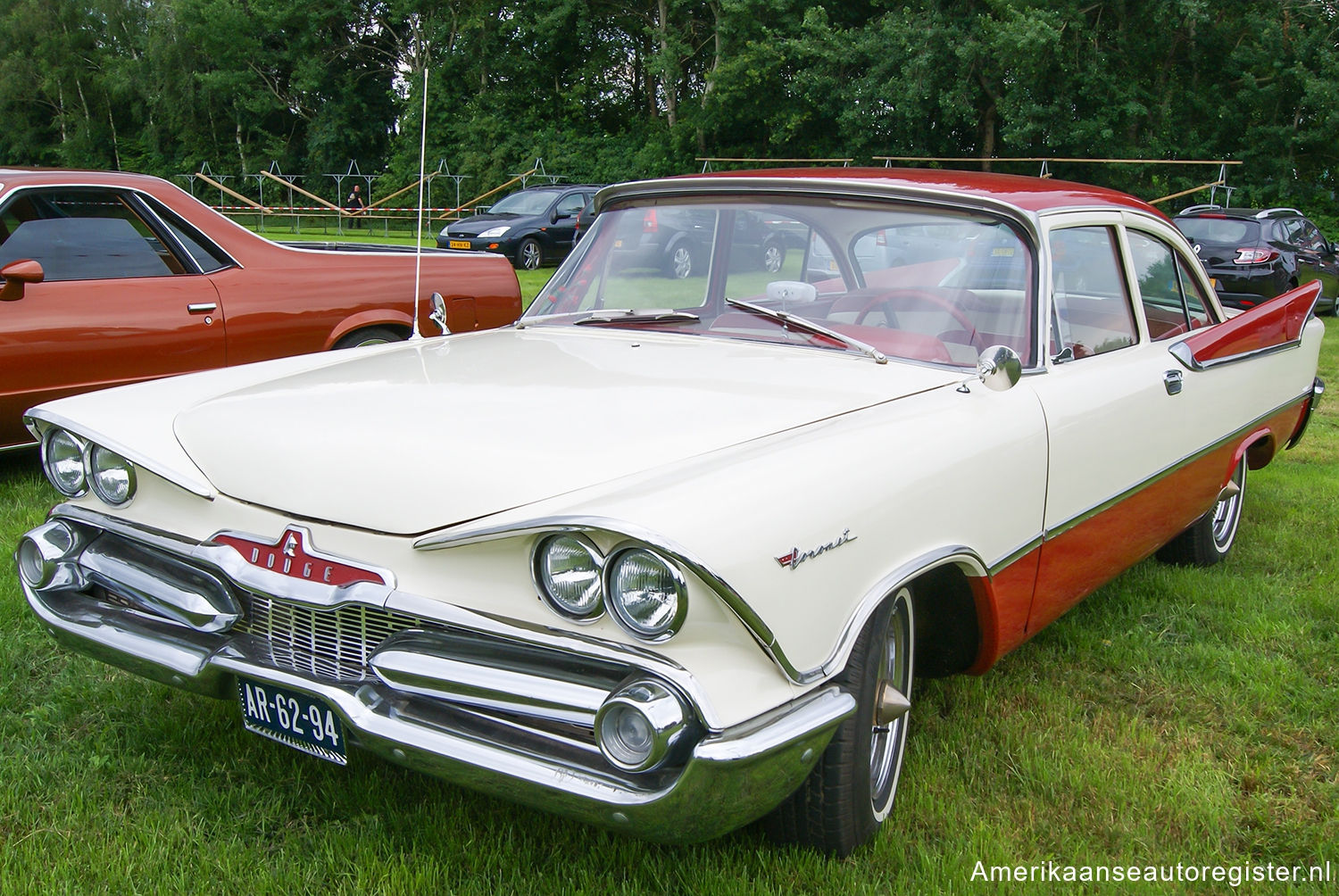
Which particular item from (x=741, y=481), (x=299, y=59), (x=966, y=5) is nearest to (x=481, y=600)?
(x=741, y=481)

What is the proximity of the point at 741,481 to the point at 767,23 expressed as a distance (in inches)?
1171

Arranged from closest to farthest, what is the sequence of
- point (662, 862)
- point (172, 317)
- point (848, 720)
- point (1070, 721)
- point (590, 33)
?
point (848, 720), point (662, 862), point (1070, 721), point (172, 317), point (590, 33)

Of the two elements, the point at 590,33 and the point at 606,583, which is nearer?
the point at 606,583

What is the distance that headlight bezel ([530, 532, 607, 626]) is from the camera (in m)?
1.98

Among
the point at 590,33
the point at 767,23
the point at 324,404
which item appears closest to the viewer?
the point at 324,404

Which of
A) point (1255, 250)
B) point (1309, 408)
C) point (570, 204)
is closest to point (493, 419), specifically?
point (1309, 408)

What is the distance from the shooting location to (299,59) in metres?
40.9

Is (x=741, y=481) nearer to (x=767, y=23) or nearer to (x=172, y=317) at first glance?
(x=172, y=317)

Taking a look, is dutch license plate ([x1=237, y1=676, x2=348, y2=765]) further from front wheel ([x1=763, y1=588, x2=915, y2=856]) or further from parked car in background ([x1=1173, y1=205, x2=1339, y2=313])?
parked car in background ([x1=1173, y1=205, x2=1339, y2=313])

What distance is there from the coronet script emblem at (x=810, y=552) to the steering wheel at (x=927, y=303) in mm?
1059

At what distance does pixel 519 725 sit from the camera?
2088mm

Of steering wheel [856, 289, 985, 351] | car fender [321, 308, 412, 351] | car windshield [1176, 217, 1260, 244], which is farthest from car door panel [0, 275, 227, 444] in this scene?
car windshield [1176, 217, 1260, 244]

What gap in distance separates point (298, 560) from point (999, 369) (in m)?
1.71

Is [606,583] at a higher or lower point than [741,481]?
lower
